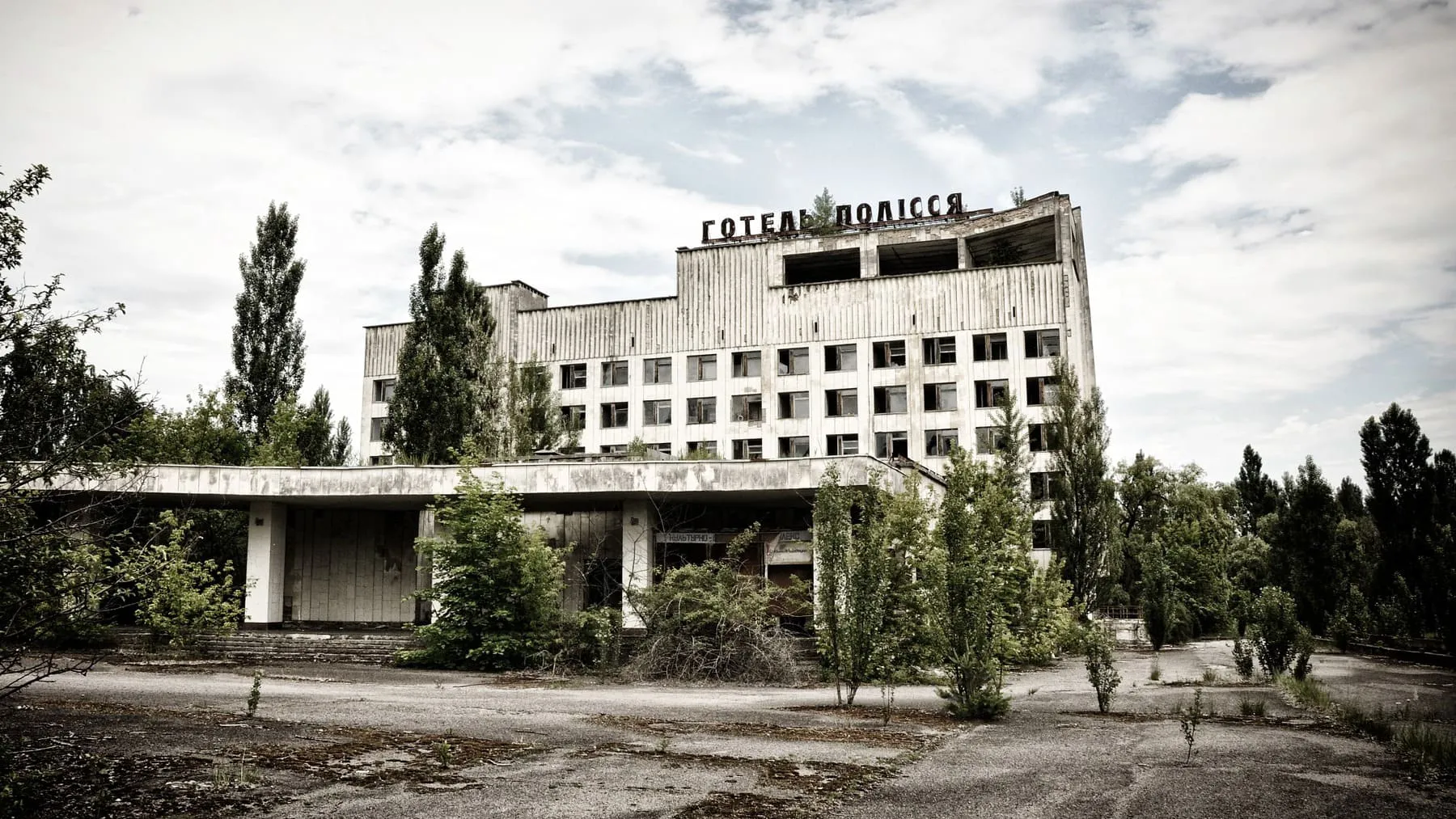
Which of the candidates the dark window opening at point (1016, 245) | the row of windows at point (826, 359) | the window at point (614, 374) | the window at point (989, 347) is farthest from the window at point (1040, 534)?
the window at point (614, 374)

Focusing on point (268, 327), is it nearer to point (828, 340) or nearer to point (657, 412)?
point (657, 412)

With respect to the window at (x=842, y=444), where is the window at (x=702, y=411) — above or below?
above

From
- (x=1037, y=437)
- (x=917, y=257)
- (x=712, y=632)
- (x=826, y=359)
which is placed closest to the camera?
(x=712, y=632)

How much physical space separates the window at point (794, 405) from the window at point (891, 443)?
12.2 feet

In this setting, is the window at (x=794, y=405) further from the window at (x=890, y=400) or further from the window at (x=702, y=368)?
the window at (x=702, y=368)

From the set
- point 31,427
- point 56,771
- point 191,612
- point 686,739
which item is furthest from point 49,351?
point 191,612

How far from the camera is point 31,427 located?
8.44 meters

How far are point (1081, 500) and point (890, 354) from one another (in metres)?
12.6

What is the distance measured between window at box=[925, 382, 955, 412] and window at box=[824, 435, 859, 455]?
377 centimetres

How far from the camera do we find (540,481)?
28078 mm

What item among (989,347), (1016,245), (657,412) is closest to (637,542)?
Result: (657,412)

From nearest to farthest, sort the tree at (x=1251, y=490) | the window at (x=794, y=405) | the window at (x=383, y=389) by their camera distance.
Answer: the window at (x=794, y=405)
the window at (x=383, y=389)
the tree at (x=1251, y=490)

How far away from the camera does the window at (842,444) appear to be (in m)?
51.0

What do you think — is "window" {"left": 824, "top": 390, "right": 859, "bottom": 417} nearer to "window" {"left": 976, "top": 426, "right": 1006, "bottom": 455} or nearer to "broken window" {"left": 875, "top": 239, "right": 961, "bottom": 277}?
"window" {"left": 976, "top": 426, "right": 1006, "bottom": 455}
